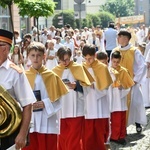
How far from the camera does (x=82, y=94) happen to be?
25.9 ft

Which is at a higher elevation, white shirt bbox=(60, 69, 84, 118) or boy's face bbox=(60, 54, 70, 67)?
boy's face bbox=(60, 54, 70, 67)

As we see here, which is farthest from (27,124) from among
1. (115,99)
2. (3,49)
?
(115,99)

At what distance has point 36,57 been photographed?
6.57 meters

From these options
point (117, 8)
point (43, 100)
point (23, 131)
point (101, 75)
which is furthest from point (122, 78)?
point (117, 8)

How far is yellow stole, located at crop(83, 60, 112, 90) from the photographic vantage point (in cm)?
820

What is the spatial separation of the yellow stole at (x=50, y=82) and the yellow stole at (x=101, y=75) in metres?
1.56

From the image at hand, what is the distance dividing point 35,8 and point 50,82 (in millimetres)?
14746

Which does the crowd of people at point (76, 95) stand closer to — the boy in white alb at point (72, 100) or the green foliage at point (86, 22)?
the boy in white alb at point (72, 100)

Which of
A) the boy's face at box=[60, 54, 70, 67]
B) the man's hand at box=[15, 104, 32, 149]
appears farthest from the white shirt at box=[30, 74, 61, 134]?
the man's hand at box=[15, 104, 32, 149]

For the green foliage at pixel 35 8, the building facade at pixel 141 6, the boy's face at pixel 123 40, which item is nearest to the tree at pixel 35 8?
the green foliage at pixel 35 8

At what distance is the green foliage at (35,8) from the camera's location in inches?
815

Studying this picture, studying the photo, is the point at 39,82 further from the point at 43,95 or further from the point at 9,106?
the point at 9,106

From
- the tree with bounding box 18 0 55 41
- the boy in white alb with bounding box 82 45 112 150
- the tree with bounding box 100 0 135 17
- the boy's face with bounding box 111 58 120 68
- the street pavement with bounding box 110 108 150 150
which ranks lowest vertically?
the street pavement with bounding box 110 108 150 150

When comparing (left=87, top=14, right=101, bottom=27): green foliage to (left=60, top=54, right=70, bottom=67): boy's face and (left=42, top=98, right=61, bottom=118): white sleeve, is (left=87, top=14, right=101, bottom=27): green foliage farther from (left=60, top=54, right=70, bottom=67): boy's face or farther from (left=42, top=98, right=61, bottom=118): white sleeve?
(left=42, top=98, right=61, bottom=118): white sleeve
